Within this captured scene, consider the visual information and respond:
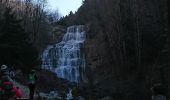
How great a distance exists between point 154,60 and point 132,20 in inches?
251

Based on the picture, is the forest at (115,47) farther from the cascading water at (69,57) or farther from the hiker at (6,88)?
the hiker at (6,88)

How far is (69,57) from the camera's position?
5881cm

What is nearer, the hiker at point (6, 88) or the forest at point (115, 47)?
the hiker at point (6, 88)

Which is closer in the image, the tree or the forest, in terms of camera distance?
the tree

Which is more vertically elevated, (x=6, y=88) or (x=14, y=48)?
(x=14, y=48)

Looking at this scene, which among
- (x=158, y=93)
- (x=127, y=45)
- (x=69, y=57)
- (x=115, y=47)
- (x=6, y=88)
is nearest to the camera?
(x=158, y=93)

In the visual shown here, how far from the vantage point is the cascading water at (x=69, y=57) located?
183ft

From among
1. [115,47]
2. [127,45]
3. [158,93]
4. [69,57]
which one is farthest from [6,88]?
[69,57]

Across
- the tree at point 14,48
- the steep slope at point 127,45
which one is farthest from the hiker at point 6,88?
the steep slope at point 127,45

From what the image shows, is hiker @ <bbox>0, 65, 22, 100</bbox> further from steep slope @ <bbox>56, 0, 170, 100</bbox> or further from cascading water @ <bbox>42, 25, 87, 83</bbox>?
cascading water @ <bbox>42, 25, 87, 83</bbox>

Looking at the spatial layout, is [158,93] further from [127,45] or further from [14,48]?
[127,45]

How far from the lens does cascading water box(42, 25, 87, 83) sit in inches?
2197

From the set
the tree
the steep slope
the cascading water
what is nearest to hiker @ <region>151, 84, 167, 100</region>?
the tree

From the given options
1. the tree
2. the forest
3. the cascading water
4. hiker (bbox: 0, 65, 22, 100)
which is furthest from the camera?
the cascading water
